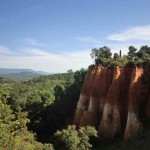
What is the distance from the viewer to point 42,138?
168ft

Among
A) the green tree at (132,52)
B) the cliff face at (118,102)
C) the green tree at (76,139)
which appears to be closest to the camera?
the green tree at (76,139)

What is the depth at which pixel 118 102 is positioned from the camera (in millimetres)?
38438

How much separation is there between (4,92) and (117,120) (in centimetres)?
2637

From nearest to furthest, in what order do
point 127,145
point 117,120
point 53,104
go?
point 127,145, point 117,120, point 53,104

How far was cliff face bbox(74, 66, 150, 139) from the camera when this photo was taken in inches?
1390

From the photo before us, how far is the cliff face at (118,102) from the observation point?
35.3m

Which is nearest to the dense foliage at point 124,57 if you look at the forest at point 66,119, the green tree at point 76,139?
the forest at point 66,119

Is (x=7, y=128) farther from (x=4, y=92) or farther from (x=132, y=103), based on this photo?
(x=132, y=103)

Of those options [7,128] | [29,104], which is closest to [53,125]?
[29,104]

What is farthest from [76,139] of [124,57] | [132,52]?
[132,52]

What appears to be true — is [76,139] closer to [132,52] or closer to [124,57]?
[124,57]

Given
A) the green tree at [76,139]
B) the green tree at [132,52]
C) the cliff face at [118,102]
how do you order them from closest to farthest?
the green tree at [76,139]
the cliff face at [118,102]
the green tree at [132,52]

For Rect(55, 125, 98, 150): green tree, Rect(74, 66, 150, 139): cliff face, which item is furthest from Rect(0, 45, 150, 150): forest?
Rect(74, 66, 150, 139): cliff face

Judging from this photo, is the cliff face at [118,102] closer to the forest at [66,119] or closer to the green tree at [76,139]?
the forest at [66,119]
